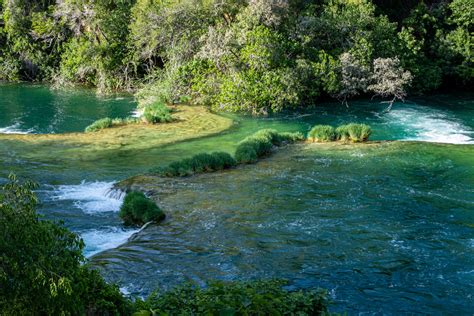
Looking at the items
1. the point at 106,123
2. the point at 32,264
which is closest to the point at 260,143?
the point at 106,123

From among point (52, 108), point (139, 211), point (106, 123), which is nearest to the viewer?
point (139, 211)

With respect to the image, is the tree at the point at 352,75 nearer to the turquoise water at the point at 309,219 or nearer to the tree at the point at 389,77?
the tree at the point at 389,77

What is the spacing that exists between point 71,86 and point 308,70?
16.1 m

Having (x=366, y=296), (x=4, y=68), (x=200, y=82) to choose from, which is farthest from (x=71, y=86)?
(x=366, y=296)

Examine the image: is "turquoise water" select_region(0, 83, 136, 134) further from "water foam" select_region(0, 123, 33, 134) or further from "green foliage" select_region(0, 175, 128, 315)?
"green foliage" select_region(0, 175, 128, 315)

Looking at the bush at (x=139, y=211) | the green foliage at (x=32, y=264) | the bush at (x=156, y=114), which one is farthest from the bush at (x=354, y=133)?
the green foliage at (x=32, y=264)

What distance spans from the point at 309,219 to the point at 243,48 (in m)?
16.5

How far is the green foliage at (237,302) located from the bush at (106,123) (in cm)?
1768

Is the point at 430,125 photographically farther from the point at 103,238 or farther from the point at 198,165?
the point at 103,238

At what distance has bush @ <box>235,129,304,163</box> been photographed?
65.2 feet

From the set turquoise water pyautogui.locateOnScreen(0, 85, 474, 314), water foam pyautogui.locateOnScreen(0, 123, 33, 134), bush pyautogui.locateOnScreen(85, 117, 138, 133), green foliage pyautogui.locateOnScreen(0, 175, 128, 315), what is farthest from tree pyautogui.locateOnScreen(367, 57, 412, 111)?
green foliage pyautogui.locateOnScreen(0, 175, 128, 315)

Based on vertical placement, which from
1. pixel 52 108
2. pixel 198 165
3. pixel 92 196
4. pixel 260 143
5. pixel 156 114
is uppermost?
pixel 156 114

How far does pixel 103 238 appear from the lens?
1342 cm

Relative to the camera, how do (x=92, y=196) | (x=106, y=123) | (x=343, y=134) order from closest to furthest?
(x=92, y=196) < (x=343, y=134) < (x=106, y=123)
